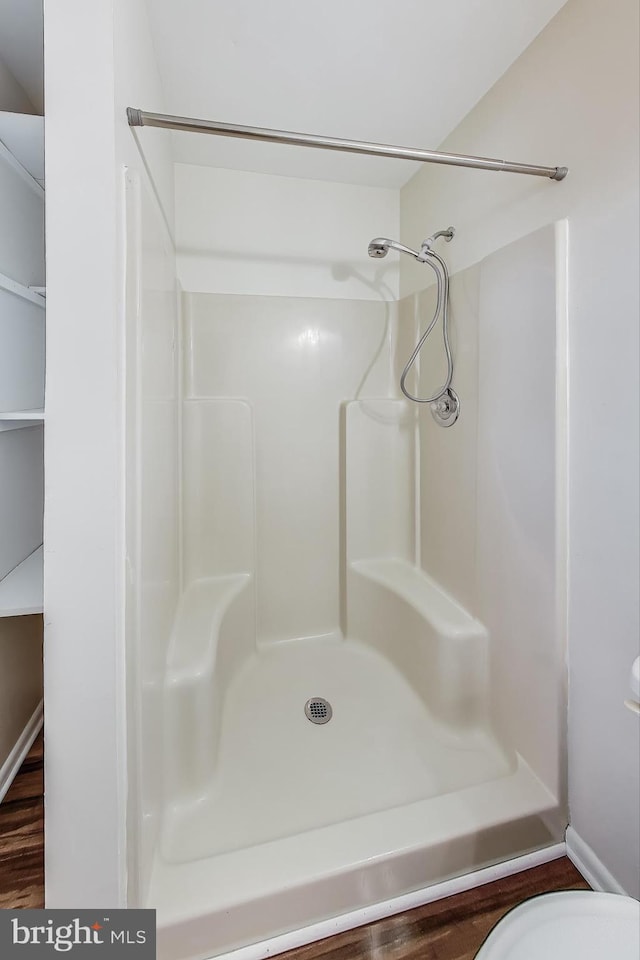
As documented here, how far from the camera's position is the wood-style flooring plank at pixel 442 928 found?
1045 millimetres

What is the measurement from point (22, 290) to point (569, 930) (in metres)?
1.99

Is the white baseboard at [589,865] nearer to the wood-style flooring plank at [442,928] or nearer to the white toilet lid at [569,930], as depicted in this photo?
the wood-style flooring plank at [442,928]

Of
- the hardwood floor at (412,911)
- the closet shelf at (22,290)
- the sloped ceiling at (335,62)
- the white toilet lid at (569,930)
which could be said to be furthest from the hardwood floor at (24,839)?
the sloped ceiling at (335,62)

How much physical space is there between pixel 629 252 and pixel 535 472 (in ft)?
1.96

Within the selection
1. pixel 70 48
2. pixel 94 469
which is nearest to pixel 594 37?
pixel 70 48

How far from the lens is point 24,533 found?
5.16ft

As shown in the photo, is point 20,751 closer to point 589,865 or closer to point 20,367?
point 20,367

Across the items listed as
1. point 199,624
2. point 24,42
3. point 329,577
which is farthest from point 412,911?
point 24,42

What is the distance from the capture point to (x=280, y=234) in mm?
2146

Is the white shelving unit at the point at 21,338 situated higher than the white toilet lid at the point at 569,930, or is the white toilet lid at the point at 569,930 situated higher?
the white shelving unit at the point at 21,338

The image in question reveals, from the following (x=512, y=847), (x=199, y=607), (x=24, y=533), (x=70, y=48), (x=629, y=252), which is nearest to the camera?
(x=70, y=48)

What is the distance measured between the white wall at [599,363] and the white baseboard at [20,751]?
180 centimetres

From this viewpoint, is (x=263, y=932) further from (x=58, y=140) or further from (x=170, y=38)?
(x=170, y=38)

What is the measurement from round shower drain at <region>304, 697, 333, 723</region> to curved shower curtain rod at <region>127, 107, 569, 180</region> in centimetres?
195
